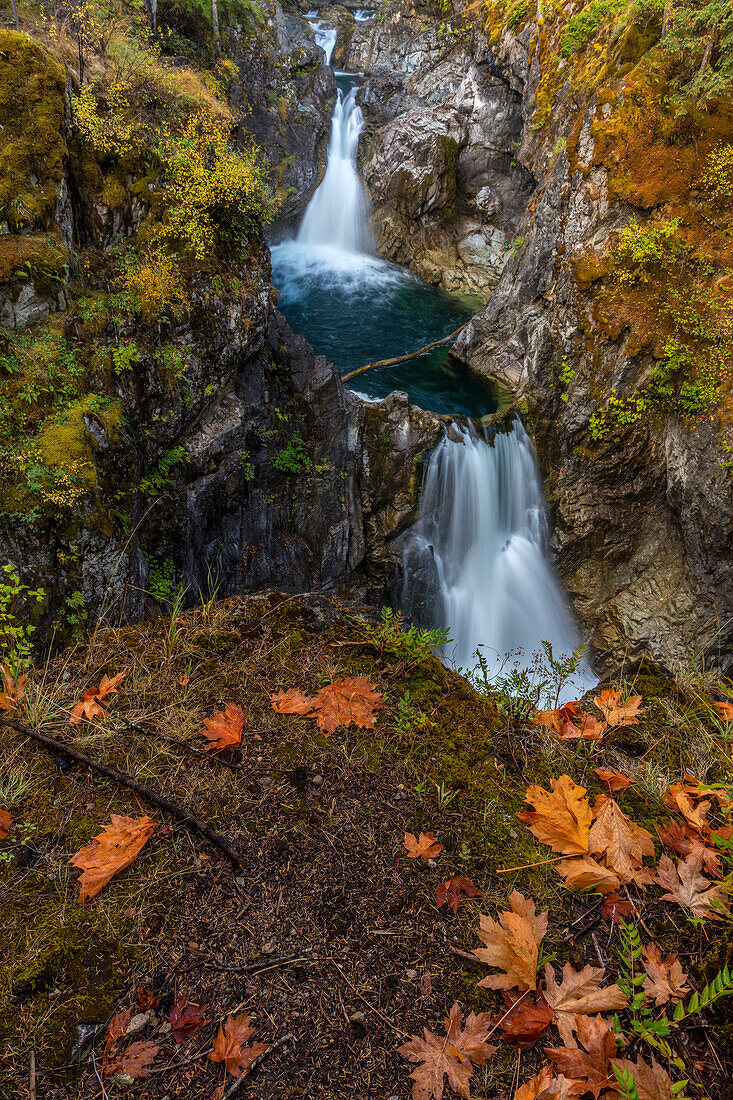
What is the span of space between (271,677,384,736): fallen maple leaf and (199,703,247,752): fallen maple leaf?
0.17m

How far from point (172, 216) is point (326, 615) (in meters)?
5.54

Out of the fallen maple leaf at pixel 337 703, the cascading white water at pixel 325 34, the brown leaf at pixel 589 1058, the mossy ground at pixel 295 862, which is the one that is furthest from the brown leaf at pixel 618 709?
the cascading white water at pixel 325 34

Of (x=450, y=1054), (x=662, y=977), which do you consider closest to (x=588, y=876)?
(x=662, y=977)

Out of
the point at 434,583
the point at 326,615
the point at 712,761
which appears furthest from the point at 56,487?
the point at 434,583

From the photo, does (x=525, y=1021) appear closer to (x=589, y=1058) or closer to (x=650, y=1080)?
(x=589, y=1058)

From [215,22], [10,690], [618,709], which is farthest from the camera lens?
[215,22]

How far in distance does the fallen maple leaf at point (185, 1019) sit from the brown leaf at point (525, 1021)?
777mm

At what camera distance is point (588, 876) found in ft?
5.07

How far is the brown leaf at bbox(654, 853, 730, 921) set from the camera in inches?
56.7

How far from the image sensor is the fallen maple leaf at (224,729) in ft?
6.43

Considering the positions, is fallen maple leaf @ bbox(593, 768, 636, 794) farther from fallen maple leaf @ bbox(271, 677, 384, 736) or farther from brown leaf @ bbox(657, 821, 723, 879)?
fallen maple leaf @ bbox(271, 677, 384, 736)

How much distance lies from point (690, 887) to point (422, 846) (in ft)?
2.77

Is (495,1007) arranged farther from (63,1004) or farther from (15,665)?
(15,665)

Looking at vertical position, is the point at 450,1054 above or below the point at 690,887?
below
